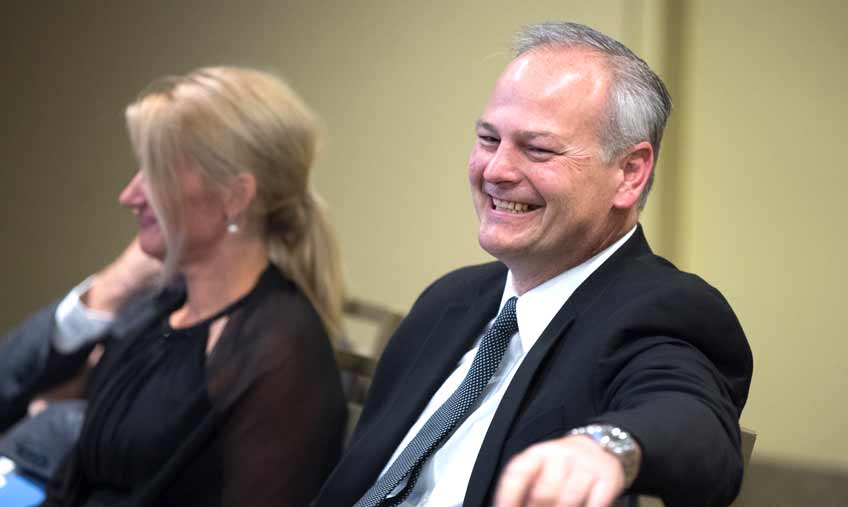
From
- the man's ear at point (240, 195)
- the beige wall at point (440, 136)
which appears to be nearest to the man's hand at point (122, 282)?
the man's ear at point (240, 195)

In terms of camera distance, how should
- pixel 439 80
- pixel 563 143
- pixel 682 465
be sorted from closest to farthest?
1. pixel 682 465
2. pixel 563 143
3. pixel 439 80

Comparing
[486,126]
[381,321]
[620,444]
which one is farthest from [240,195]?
[620,444]

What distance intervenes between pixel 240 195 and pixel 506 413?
113 cm

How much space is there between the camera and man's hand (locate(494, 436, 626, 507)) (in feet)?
3.17

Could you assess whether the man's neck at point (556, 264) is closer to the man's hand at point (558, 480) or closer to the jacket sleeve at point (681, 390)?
the jacket sleeve at point (681, 390)

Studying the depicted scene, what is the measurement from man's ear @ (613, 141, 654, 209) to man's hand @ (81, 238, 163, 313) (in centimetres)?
144

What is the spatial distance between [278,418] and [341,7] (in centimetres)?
182

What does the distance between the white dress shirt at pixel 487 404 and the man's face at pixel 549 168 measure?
0.03m

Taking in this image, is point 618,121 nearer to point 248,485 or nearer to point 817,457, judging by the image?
point 248,485

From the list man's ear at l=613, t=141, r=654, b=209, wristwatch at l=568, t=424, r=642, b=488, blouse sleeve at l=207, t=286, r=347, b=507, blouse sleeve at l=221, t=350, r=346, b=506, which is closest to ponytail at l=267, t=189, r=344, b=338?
blouse sleeve at l=207, t=286, r=347, b=507

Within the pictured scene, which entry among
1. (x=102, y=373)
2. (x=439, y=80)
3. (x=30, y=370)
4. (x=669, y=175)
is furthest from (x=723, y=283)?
(x=30, y=370)

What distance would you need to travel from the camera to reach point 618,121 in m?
1.69

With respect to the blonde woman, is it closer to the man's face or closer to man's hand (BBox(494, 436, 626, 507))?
the man's face

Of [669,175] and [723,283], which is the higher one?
[669,175]
